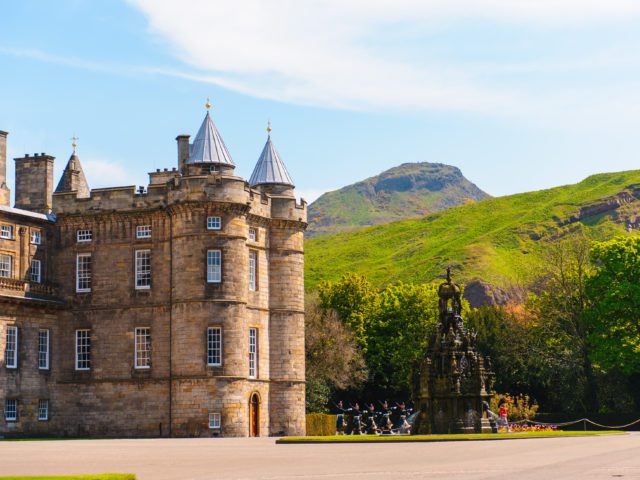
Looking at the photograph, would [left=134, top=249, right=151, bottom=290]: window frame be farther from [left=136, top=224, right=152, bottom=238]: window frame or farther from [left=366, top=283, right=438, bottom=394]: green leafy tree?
[left=366, top=283, right=438, bottom=394]: green leafy tree

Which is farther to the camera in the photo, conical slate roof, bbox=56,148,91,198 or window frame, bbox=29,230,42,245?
conical slate roof, bbox=56,148,91,198

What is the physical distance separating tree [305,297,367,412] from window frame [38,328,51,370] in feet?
68.7

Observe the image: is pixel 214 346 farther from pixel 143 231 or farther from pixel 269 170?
pixel 269 170

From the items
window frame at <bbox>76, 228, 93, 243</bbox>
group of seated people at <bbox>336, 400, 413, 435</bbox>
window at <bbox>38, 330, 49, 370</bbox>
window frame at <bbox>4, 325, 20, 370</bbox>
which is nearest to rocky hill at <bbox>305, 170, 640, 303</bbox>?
group of seated people at <bbox>336, 400, 413, 435</bbox>

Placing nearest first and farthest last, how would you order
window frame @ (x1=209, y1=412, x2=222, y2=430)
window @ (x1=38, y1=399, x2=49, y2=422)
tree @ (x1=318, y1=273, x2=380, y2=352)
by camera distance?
window frame @ (x1=209, y1=412, x2=222, y2=430) < window @ (x1=38, y1=399, x2=49, y2=422) < tree @ (x1=318, y1=273, x2=380, y2=352)

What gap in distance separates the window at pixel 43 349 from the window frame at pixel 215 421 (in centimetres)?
1083

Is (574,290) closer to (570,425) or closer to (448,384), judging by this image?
(570,425)

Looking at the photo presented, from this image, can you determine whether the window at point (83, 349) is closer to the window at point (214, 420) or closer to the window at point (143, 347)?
the window at point (143, 347)

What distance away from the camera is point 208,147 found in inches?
2516

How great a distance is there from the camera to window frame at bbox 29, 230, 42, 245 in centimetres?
6303

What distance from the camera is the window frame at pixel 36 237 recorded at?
2482 inches

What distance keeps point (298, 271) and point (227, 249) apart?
7304 mm

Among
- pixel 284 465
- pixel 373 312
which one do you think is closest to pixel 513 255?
pixel 373 312

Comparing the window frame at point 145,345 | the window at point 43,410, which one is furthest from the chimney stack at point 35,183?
the window at point 43,410
